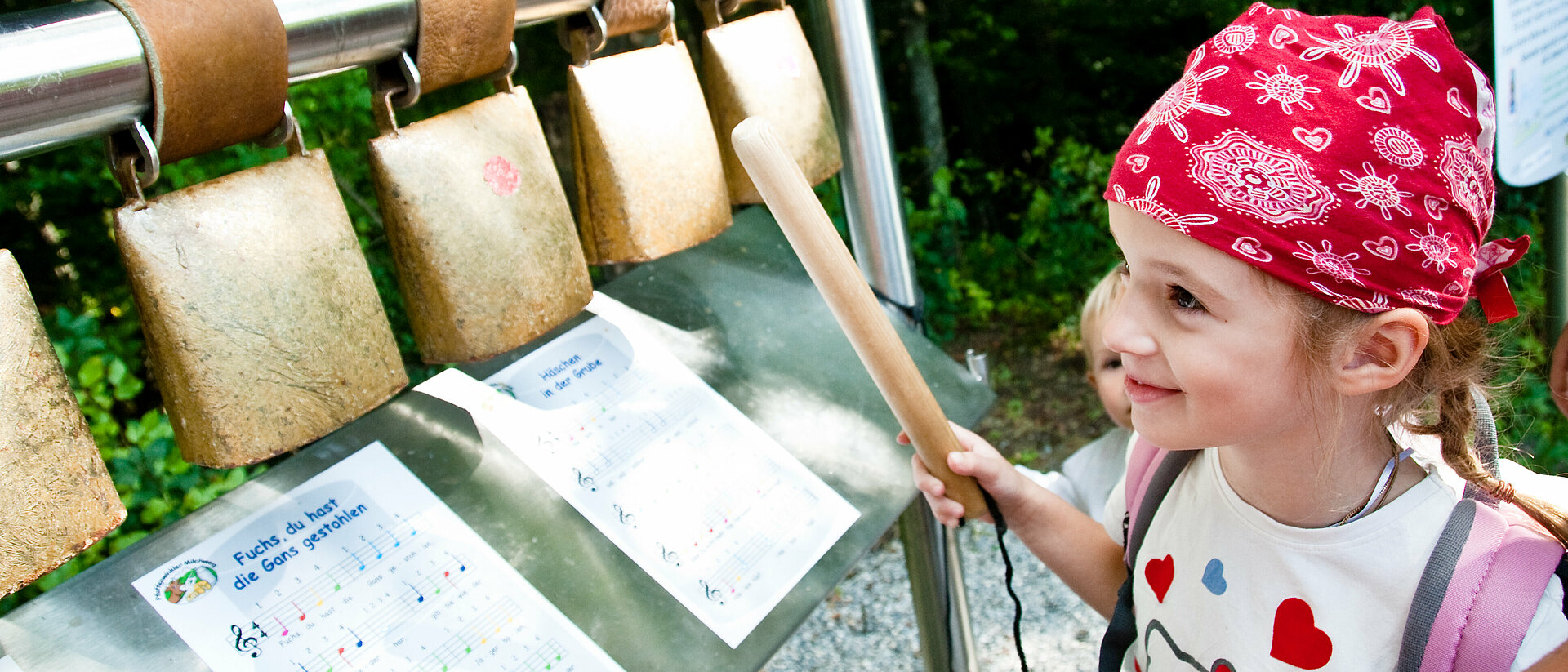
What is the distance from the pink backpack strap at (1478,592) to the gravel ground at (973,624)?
167 centimetres

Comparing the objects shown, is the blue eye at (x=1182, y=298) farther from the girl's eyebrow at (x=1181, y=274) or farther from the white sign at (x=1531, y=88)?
the white sign at (x=1531, y=88)

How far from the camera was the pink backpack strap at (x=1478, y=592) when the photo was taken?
94 cm

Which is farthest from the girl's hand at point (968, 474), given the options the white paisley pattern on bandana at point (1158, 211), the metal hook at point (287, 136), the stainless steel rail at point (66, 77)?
the stainless steel rail at point (66, 77)

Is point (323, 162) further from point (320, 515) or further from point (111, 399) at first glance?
point (111, 399)

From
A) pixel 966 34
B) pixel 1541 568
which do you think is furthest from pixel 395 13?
pixel 966 34

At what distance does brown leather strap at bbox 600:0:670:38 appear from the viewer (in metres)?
1.35

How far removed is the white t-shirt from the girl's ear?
17 cm

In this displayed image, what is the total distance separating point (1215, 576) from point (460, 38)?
1063mm

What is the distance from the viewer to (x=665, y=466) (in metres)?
1.31

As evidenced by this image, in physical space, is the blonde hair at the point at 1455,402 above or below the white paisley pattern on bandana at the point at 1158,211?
below

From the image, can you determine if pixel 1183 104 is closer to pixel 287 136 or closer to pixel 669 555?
pixel 669 555

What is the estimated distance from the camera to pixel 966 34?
148 inches

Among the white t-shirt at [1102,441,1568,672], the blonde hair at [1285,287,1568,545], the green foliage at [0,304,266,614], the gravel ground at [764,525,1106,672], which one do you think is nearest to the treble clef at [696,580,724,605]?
the white t-shirt at [1102,441,1568,672]

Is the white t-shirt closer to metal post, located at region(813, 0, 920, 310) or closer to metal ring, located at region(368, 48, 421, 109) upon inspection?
metal post, located at region(813, 0, 920, 310)
